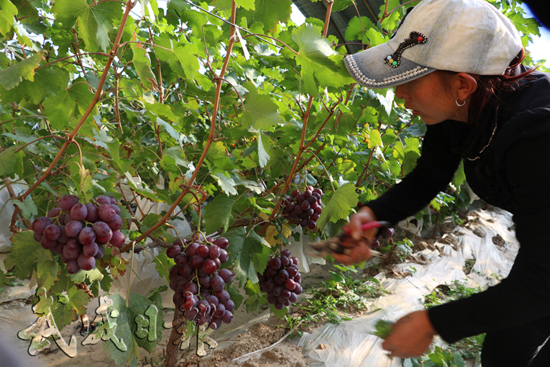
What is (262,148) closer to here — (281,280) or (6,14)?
(281,280)

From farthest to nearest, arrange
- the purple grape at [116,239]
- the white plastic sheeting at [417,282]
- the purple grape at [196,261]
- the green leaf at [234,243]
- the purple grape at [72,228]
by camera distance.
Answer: the white plastic sheeting at [417,282], the green leaf at [234,243], the purple grape at [196,261], the purple grape at [116,239], the purple grape at [72,228]

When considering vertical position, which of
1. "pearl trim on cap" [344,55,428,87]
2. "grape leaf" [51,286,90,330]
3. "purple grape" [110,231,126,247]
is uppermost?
"pearl trim on cap" [344,55,428,87]

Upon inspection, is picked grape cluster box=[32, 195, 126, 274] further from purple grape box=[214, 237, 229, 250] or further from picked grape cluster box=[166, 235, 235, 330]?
purple grape box=[214, 237, 229, 250]

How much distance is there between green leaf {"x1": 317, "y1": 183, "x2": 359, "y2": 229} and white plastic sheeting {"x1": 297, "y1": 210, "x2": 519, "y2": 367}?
0.59m

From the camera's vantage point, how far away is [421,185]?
154cm

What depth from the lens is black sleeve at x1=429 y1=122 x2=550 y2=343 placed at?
0.83 meters

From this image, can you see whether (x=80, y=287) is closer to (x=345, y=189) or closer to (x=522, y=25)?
(x=345, y=189)

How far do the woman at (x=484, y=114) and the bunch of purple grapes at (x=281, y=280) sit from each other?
1038 mm

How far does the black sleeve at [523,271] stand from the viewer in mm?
833

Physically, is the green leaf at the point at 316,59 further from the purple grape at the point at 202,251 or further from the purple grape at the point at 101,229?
the purple grape at the point at 101,229

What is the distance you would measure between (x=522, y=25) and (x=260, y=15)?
79.4 inches

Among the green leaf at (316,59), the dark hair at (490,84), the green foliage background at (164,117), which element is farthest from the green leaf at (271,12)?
the dark hair at (490,84)

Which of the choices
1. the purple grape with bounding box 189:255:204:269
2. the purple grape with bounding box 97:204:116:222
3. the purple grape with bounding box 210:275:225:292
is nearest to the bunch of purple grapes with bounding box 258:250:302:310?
the purple grape with bounding box 210:275:225:292

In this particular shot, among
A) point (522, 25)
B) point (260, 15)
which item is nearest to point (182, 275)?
point (260, 15)
